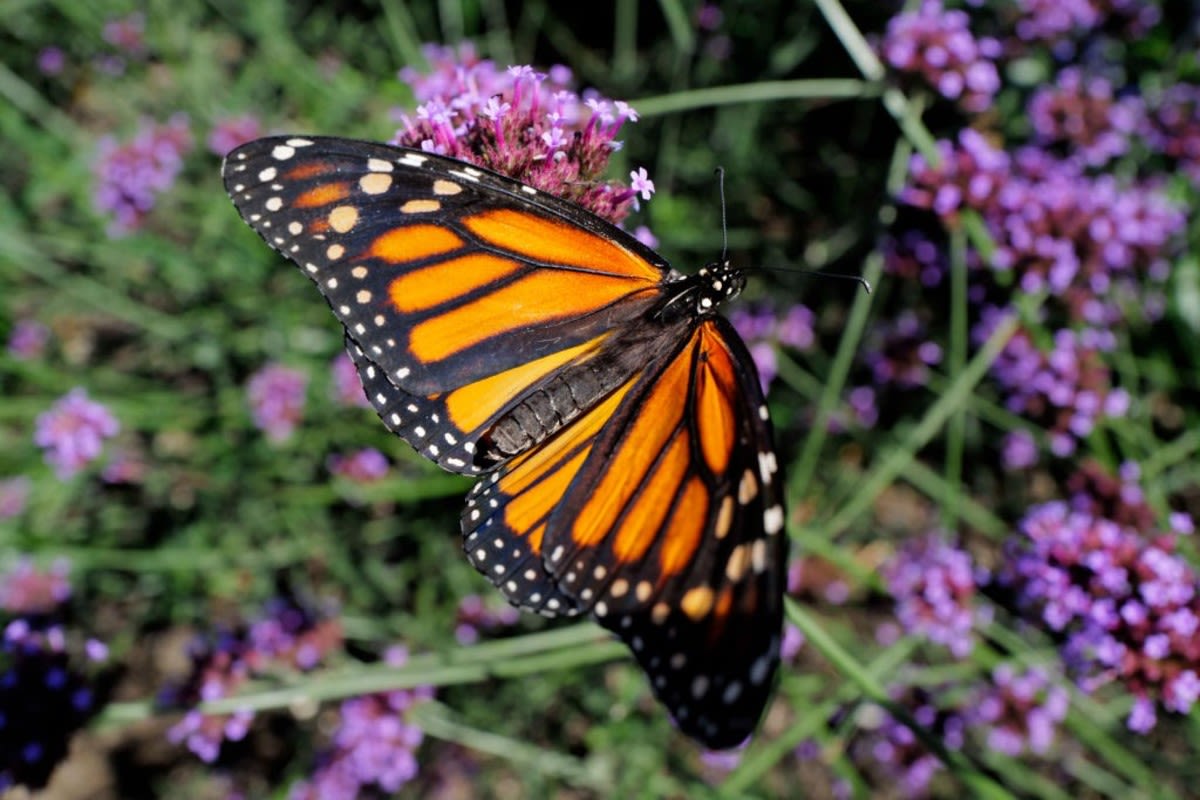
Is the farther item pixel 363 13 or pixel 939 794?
pixel 363 13

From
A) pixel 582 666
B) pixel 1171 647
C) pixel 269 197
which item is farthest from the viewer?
pixel 582 666

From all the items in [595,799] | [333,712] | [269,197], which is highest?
[269,197]

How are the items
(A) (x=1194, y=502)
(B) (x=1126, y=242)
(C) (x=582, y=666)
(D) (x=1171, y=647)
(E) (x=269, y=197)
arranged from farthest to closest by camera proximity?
(A) (x=1194, y=502) < (C) (x=582, y=666) < (B) (x=1126, y=242) < (D) (x=1171, y=647) < (E) (x=269, y=197)

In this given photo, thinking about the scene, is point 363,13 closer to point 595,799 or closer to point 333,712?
point 333,712

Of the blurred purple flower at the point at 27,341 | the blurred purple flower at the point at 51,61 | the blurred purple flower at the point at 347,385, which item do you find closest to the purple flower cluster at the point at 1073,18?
the blurred purple flower at the point at 347,385

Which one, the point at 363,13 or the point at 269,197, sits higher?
the point at 269,197

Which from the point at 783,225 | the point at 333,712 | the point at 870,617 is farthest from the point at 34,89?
the point at 870,617

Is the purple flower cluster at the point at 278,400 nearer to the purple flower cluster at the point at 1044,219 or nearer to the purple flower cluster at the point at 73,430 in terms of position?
the purple flower cluster at the point at 73,430

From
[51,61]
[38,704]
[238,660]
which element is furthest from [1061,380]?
[51,61]
